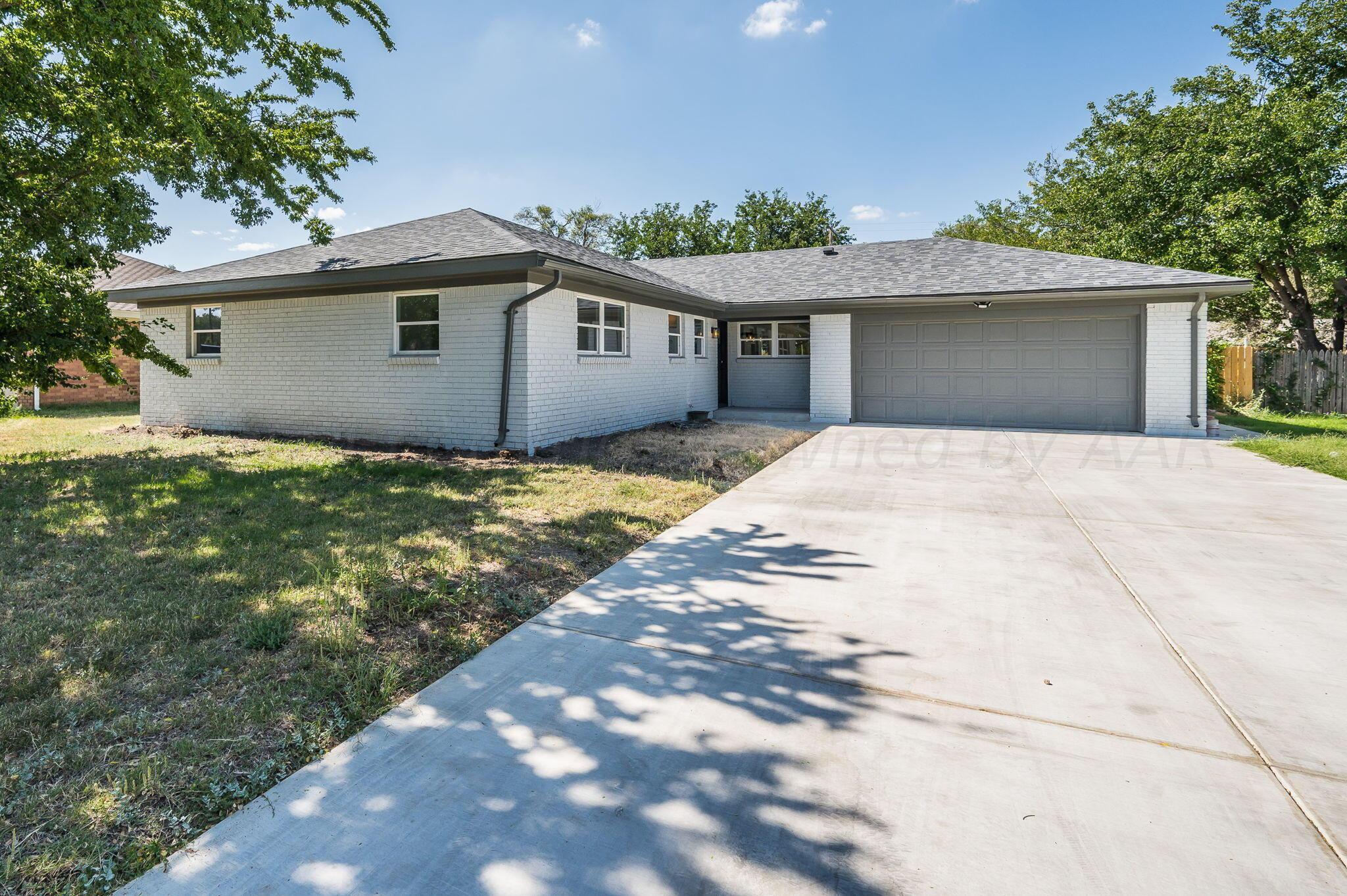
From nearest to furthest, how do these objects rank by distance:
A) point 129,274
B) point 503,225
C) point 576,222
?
point 503,225
point 129,274
point 576,222

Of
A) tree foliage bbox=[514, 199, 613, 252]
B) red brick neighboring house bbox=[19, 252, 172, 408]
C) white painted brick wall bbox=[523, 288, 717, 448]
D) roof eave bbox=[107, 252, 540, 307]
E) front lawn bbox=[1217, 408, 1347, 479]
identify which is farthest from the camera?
tree foliage bbox=[514, 199, 613, 252]

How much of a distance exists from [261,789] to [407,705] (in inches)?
24.3

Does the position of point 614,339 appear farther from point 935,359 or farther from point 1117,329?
point 1117,329

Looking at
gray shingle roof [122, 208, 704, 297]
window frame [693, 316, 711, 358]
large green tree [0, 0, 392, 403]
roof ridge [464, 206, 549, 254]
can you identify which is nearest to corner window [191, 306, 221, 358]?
gray shingle roof [122, 208, 704, 297]

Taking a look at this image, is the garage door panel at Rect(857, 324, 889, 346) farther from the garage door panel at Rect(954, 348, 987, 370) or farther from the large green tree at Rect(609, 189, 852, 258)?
the large green tree at Rect(609, 189, 852, 258)

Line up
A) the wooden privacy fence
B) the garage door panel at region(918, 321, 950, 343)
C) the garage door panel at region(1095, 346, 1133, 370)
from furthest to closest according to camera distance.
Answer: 1. the wooden privacy fence
2. the garage door panel at region(918, 321, 950, 343)
3. the garage door panel at region(1095, 346, 1133, 370)

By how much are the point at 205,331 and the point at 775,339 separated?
12154 mm

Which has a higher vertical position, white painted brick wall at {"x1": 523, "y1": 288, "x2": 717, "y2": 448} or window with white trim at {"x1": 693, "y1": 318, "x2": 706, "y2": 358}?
window with white trim at {"x1": 693, "y1": 318, "x2": 706, "y2": 358}

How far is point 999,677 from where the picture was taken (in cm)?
295

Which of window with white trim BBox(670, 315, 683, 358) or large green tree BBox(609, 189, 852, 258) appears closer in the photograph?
window with white trim BBox(670, 315, 683, 358)

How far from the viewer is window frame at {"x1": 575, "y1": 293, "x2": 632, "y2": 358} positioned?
10.6 m

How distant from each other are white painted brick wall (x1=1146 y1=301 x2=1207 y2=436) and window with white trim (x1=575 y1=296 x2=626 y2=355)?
965 cm

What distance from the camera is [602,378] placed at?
11148 millimetres

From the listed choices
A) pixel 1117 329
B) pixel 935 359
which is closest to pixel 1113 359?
pixel 1117 329
